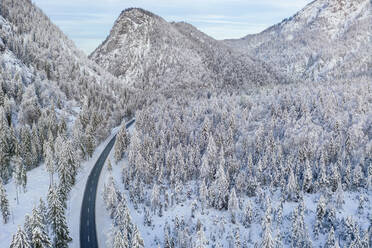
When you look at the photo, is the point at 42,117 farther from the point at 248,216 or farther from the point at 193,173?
the point at 248,216

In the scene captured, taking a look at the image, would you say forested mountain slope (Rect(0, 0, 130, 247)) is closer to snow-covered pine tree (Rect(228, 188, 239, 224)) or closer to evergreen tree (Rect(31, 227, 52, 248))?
evergreen tree (Rect(31, 227, 52, 248))

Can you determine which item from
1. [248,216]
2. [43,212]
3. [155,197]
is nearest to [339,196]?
[248,216]

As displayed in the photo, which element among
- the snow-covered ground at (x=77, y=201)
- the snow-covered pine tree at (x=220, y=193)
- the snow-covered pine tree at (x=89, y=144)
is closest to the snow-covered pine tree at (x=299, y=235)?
the snow-covered pine tree at (x=220, y=193)

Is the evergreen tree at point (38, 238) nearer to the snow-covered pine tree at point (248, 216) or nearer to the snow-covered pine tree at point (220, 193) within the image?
the snow-covered pine tree at point (220, 193)

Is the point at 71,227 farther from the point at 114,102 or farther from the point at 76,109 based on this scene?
the point at 114,102

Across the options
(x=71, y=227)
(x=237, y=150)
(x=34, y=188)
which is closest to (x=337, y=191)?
(x=237, y=150)

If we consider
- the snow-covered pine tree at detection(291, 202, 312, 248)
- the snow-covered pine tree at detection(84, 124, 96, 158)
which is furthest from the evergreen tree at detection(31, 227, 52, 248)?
the snow-covered pine tree at detection(84, 124, 96, 158)
